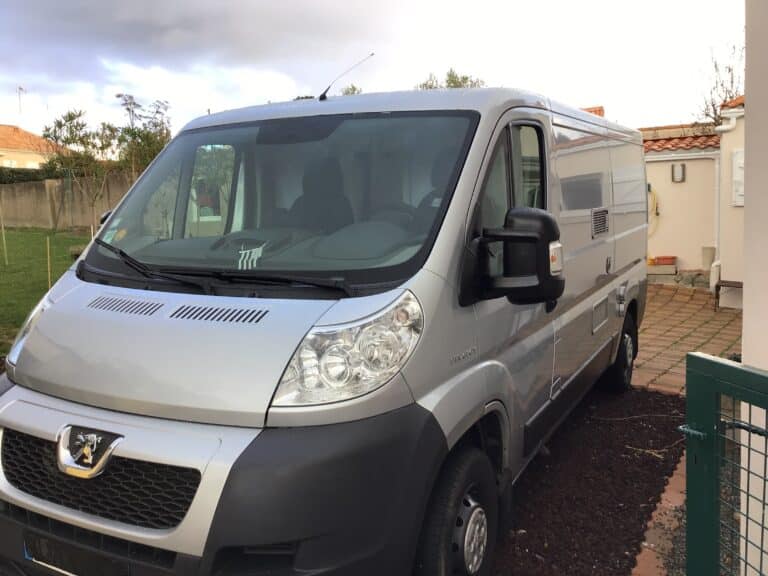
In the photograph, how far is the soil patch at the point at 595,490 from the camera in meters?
3.38

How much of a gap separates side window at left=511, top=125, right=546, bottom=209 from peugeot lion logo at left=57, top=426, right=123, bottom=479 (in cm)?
211

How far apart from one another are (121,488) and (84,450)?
0.64 feet

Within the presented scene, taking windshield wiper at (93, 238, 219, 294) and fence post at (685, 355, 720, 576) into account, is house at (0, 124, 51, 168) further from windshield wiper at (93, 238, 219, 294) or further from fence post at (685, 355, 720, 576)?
fence post at (685, 355, 720, 576)

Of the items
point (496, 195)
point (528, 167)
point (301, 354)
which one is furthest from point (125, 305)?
point (528, 167)

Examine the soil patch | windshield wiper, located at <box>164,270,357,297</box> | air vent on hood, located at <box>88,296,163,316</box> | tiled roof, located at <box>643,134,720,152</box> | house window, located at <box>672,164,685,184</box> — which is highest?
tiled roof, located at <box>643,134,720,152</box>

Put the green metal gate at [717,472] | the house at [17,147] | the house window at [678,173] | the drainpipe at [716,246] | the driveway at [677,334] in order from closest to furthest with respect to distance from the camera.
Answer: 1. the green metal gate at [717,472]
2. the driveway at [677,334]
3. the drainpipe at [716,246]
4. the house window at [678,173]
5. the house at [17,147]

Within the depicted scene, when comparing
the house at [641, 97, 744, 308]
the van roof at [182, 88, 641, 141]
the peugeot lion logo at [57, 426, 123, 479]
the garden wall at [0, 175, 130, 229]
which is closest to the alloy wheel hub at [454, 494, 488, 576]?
the peugeot lion logo at [57, 426, 123, 479]

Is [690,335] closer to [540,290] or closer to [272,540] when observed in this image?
[540,290]

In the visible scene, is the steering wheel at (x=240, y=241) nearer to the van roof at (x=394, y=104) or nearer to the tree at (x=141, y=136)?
the van roof at (x=394, y=104)

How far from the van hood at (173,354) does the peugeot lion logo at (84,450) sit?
0.11 meters

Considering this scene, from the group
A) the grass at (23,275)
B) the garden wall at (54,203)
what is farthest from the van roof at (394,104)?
the garden wall at (54,203)

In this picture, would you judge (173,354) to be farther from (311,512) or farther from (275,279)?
(311,512)

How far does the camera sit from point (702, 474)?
2.11m

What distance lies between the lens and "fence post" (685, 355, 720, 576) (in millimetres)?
2072
